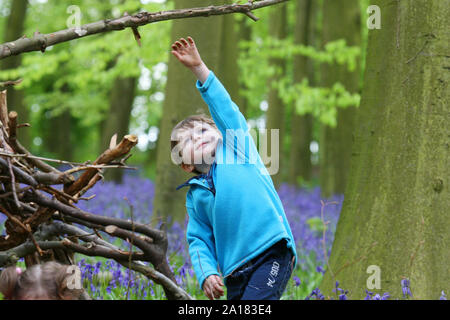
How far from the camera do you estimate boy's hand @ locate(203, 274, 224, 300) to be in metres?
2.79

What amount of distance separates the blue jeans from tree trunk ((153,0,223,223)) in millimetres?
3221

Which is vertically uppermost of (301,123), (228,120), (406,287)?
(228,120)

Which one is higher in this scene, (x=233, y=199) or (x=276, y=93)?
(x=276, y=93)

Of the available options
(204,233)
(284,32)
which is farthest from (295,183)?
(204,233)

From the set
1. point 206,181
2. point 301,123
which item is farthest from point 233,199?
point 301,123

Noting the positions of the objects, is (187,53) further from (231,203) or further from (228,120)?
(231,203)

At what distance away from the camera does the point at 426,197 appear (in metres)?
3.99

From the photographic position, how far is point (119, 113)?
13883 millimetres

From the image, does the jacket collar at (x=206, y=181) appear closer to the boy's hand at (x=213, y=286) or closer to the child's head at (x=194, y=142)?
the child's head at (x=194, y=142)

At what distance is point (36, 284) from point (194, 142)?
1.03m

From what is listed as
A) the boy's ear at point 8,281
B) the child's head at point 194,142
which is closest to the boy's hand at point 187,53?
the child's head at point 194,142

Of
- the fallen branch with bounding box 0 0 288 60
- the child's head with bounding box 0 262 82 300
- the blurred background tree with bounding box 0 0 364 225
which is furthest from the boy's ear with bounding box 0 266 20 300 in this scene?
the blurred background tree with bounding box 0 0 364 225

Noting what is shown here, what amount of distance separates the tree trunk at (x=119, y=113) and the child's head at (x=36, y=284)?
35.7 ft
